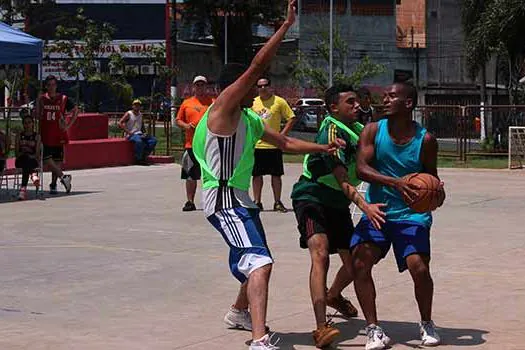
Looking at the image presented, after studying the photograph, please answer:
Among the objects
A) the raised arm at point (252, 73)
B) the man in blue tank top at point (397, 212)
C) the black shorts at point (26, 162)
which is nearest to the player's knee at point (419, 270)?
the man in blue tank top at point (397, 212)

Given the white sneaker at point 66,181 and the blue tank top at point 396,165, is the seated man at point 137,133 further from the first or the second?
the blue tank top at point 396,165

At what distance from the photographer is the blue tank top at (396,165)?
22.0 feet

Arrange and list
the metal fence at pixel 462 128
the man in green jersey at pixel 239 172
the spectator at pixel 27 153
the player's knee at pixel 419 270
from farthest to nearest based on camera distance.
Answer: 1. the metal fence at pixel 462 128
2. the spectator at pixel 27 153
3. the player's knee at pixel 419 270
4. the man in green jersey at pixel 239 172

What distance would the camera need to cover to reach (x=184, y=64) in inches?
2751

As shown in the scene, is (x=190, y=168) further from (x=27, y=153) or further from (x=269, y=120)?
(x=27, y=153)

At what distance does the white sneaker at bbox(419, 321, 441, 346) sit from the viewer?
675cm

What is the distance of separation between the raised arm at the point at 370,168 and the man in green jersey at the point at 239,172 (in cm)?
15

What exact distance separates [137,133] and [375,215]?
716 inches

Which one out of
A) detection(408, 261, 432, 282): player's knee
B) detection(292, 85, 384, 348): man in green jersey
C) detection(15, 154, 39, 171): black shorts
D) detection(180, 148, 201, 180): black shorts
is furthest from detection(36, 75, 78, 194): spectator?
detection(408, 261, 432, 282): player's knee

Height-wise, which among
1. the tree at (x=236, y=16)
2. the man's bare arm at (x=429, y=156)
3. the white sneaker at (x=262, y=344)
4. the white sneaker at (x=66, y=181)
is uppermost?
the tree at (x=236, y=16)

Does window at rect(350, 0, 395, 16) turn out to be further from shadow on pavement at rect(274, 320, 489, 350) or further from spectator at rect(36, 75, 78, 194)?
shadow on pavement at rect(274, 320, 489, 350)

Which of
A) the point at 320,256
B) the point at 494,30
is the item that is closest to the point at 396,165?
the point at 320,256

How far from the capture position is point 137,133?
24.3 metres

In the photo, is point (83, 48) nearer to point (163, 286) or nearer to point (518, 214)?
point (518, 214)
